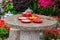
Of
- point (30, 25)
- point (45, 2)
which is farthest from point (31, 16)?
point (45, 2)

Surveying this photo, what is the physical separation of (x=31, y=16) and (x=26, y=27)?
0.69 metres

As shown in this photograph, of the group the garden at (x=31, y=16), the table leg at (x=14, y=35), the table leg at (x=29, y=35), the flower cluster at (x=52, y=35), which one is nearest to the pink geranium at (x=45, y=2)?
the garden at (x=31, y=16)

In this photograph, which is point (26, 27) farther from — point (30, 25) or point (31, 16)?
point (31, 16)

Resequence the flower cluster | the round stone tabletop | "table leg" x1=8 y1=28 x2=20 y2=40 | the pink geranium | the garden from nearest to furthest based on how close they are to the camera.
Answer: the round stone tabletop
the garden
"table leg" x1=8 y1=28 x2=20 y2=40
the flower cluster
the pink geranium

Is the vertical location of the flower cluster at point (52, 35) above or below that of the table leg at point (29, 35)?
below

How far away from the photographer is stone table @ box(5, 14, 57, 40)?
4546 millimetres

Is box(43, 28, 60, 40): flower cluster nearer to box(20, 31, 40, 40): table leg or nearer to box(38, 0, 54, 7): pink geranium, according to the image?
box(20, 31, 40, 40): table leg

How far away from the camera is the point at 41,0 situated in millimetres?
6801

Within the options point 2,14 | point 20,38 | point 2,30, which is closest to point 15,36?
point 20,38

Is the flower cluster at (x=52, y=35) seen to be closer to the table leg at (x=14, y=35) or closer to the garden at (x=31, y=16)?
the garden at (x=31, y=16)

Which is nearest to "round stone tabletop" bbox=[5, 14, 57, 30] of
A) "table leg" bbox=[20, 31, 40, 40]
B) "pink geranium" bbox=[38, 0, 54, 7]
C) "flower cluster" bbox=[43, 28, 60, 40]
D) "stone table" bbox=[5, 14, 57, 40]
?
"stone table" bbox=[5, 14, 57, 40]

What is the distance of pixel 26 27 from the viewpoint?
178 inches

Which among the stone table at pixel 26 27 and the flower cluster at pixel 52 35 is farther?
the flower cluster at pixel 52 35

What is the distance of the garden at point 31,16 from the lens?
15.8ft
